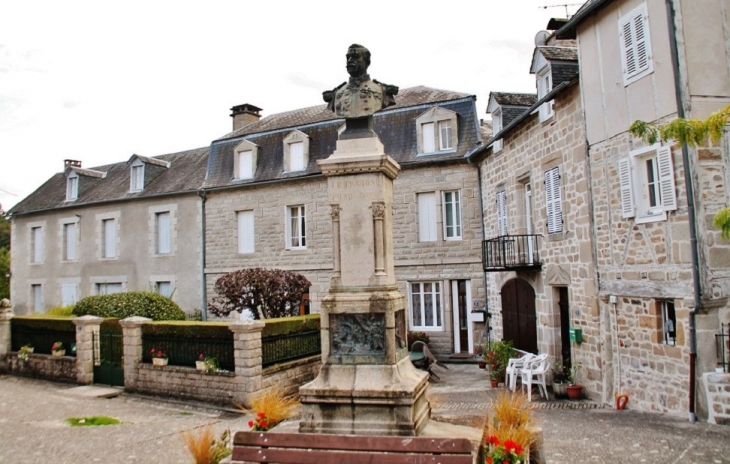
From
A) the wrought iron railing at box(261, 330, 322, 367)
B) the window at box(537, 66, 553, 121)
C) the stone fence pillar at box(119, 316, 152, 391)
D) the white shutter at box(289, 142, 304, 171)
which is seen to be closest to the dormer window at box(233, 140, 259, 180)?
the white shutter at box(289, 142, 304, 171)

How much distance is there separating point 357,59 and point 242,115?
16.9 m

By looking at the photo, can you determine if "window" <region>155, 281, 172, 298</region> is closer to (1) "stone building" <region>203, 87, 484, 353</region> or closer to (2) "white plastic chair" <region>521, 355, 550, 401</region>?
(1) "stone building" <region>203, 87, 484, 353</region>

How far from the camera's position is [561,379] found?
1080 centimetres

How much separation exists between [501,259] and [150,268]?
42.7 feet

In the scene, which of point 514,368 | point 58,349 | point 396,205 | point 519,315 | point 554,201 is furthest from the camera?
point 396,205

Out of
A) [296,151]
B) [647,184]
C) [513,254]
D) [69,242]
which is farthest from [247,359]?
[69,242]

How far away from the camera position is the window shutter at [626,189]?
8.95 metres

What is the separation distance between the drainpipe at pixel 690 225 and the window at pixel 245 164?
1346cm

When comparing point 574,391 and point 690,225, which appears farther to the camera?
point 574,391

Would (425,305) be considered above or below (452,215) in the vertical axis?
below

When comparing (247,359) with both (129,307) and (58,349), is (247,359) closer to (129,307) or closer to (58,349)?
(129,307)

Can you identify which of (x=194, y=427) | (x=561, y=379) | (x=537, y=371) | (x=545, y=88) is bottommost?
(x=194, y=427)

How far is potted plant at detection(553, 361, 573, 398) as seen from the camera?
1036 cm

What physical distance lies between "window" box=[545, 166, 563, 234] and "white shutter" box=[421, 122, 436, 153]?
5121mm
